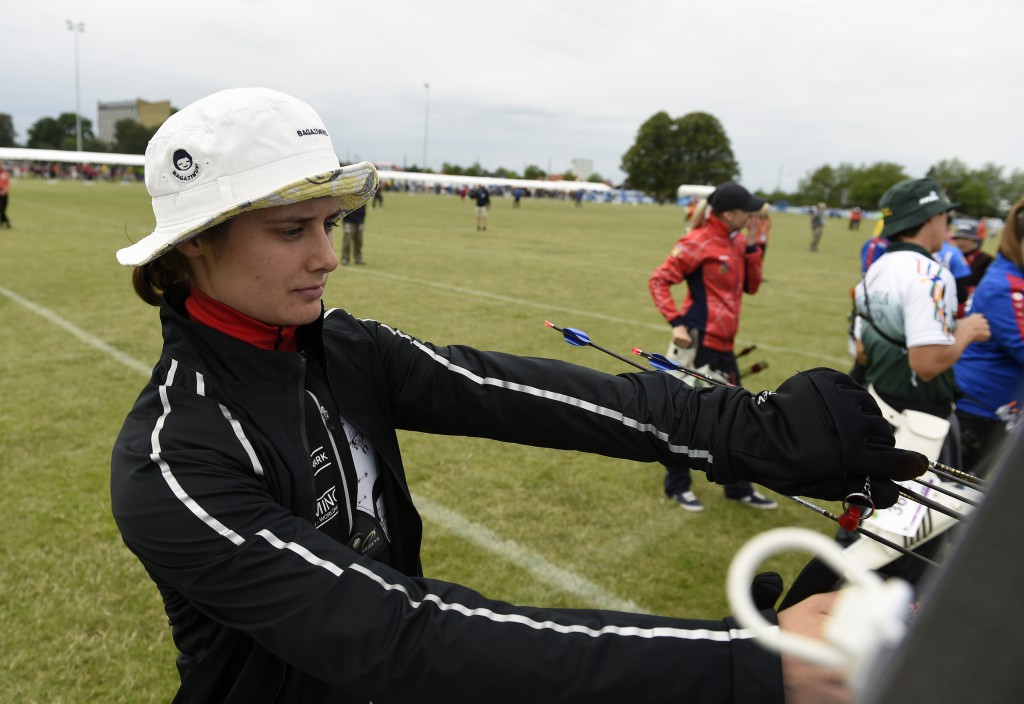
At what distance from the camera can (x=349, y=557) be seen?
1.07 metres

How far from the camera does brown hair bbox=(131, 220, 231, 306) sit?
4.52 feet

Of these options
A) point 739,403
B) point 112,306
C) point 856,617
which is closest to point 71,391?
point 112,306

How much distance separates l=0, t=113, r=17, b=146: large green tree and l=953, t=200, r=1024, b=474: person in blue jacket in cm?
12219

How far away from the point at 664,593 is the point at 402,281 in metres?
9.63

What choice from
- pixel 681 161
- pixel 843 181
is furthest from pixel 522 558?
pixel 843 181

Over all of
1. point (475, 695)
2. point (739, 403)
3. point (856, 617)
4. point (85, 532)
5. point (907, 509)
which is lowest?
point (85, 532)

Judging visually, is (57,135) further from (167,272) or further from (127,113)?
(167,272)

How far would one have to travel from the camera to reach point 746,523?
14.5ft

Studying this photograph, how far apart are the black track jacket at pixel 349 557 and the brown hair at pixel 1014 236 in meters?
3.02

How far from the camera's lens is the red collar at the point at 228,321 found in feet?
4.74

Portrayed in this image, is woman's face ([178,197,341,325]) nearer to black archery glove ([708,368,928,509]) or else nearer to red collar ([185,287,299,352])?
Result: red collar ([185,287,299,352])

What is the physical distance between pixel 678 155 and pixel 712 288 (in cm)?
9757

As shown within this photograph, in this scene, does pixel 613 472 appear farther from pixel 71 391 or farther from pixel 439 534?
pixel 71 391

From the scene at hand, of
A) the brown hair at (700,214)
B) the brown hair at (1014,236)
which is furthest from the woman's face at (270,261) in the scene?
the brown hair at (700,214)
